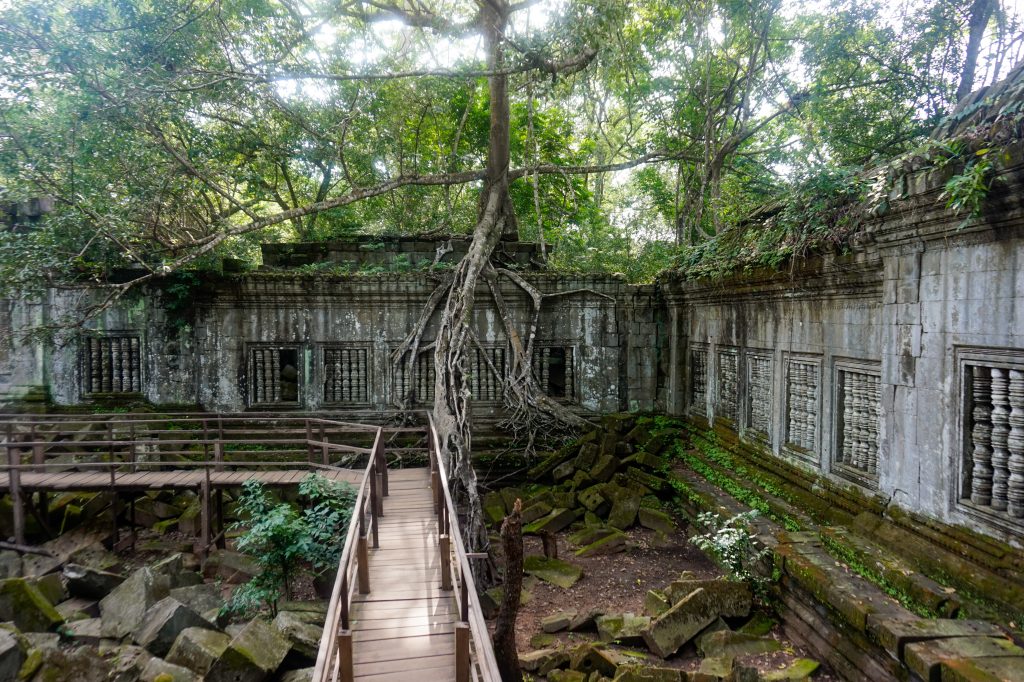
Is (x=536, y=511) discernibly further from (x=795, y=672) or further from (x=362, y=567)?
(x=795, y=672)

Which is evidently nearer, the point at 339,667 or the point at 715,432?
the point at 339,667

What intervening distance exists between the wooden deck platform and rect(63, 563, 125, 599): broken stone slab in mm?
1249

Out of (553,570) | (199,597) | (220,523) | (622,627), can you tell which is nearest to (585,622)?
(622,627)

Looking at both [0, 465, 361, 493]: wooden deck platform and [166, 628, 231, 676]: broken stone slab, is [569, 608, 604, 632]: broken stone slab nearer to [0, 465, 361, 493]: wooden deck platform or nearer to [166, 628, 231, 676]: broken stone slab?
[166, 628, 231, 676]: broken stone slab

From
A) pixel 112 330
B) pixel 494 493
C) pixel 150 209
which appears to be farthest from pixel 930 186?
pixel 112 330

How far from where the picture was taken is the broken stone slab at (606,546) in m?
7.11

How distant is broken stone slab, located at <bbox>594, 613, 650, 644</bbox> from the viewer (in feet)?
16.7

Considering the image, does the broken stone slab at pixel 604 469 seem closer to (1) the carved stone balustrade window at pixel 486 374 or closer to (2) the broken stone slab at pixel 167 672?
(1) the carved stone balustrade window at pixel 486 374

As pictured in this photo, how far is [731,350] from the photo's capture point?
26.9 feet

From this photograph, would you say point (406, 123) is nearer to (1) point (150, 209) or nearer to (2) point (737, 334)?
(1) point (150, 209)

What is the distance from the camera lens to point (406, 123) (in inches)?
479

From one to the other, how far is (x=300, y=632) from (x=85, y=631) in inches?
97.7

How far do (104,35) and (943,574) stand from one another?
10761mm

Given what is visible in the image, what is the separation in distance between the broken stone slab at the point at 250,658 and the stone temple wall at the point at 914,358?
570 centimetres
